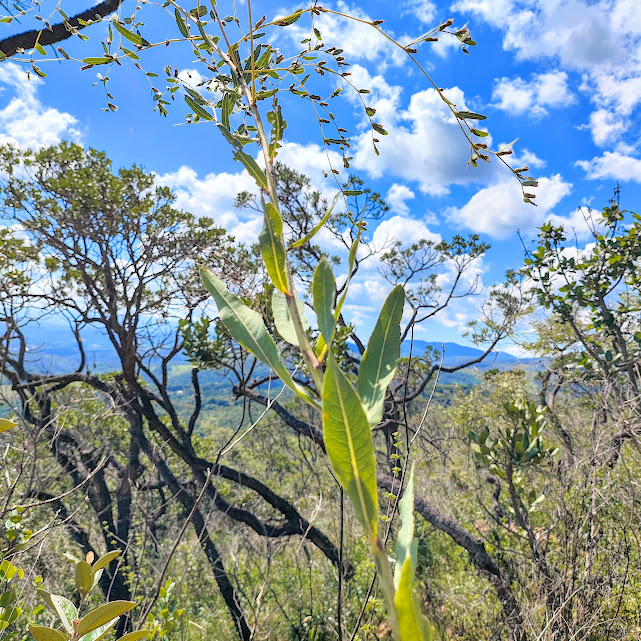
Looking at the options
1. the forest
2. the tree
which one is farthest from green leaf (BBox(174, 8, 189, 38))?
the tree

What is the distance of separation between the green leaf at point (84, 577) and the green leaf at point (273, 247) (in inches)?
37.0

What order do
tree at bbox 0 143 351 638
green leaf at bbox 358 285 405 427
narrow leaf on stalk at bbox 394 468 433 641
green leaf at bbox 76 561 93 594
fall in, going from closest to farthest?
narrow leaf on stalk at bbox 394 468 433 641
green leaf at bbox 358 285 405 427
green leaf at bbox 76 561 93 594
tree at bbox 0 143 351 638

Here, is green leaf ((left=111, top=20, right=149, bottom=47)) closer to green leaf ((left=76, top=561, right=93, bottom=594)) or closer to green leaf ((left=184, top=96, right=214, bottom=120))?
green leaf ((left=184, top=96, right=214, bottom=120))

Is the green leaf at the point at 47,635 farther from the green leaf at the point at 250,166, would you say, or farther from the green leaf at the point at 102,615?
the green leaf at the point at 250,166

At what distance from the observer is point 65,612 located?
0.84m

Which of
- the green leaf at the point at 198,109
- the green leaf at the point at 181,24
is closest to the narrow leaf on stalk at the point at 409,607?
the green leaf at the point at 198,109

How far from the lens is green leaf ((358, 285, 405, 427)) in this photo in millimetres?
483

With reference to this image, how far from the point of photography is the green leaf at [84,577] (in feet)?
3.21

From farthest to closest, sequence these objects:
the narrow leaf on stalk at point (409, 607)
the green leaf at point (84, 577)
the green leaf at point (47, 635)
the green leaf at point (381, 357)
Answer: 1. the green leaf at point (84, 577)
2. the green leaf at point (47, 635)
3. the green leaf at point (381, 357)
4. the narrow leaf on stalk at point (409, 607)

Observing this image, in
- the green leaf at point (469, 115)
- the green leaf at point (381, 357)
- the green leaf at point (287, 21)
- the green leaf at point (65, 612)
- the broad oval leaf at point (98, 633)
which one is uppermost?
the green leaf at point (287, 21)

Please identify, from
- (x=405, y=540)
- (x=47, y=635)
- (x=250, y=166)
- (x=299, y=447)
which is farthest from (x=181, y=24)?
(x=299, y=447)

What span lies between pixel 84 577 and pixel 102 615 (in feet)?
0.71

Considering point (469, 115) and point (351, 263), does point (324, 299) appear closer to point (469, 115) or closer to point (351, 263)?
point (351, 263)

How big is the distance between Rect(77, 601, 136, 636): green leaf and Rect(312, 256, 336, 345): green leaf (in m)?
0.73
